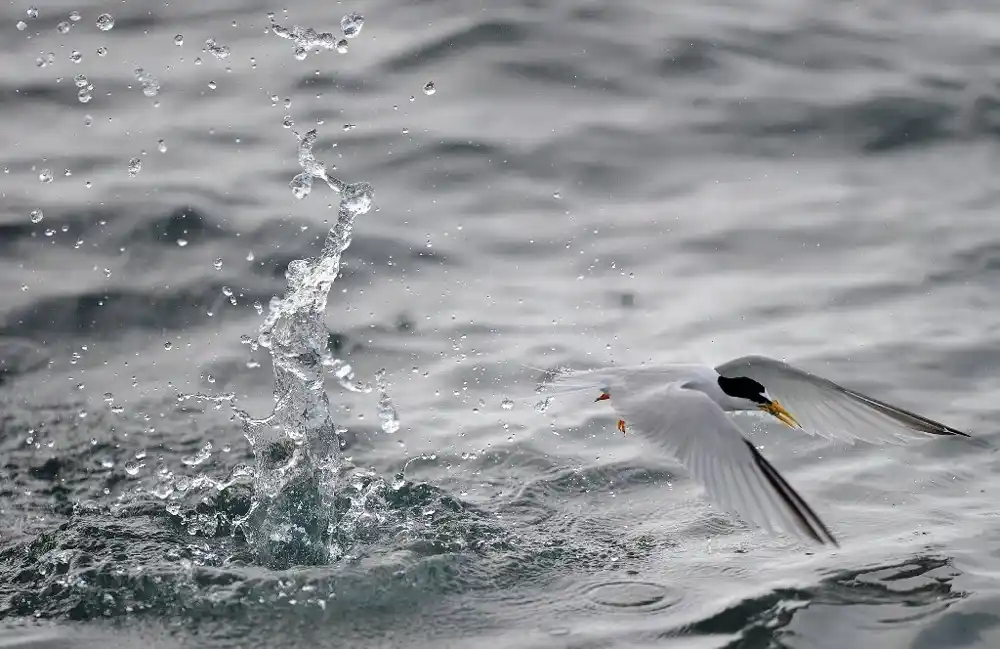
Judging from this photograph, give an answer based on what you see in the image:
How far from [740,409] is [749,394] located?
16 centimetres

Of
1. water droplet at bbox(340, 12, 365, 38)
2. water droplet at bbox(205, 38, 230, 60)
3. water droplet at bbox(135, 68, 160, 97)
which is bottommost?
water droplet at bbox(135, 68, 160, 97)

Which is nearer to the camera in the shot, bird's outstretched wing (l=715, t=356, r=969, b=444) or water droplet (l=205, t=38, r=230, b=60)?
bird's outstretched wing (l=715, t=356, r=969, b=444)

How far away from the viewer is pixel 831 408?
5410 millimetres

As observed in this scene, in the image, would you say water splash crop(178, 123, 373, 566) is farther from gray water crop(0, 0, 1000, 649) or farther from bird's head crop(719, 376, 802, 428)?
bird's head crop(719, 376, 802, 428)

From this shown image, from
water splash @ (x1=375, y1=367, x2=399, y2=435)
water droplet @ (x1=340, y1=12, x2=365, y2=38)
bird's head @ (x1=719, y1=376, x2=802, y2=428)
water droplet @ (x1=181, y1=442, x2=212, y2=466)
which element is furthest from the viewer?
water droplet @ (x1=340, y1=12, x2=365, y2=38)

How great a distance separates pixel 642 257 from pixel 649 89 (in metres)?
1.99

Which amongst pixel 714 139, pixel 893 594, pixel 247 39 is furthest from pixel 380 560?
pixel 247 39

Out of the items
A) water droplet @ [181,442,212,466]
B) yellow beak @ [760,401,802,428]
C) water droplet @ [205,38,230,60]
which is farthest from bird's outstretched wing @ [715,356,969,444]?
water droplet @ [205,38,230,60]

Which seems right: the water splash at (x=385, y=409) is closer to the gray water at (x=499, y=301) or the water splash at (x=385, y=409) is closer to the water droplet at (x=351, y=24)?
the gray water at (x=499, y=301)

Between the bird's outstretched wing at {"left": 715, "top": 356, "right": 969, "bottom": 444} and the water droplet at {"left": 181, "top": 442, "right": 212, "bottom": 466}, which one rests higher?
the bird's outstretched wing at {"left": 715, "top": 356, "right": 969, "bottom": 444}

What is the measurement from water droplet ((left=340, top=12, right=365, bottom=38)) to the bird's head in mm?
4483

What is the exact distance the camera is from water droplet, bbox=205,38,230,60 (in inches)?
344

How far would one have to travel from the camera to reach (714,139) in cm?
823

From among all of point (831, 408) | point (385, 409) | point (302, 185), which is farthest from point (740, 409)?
point (302, 185)
